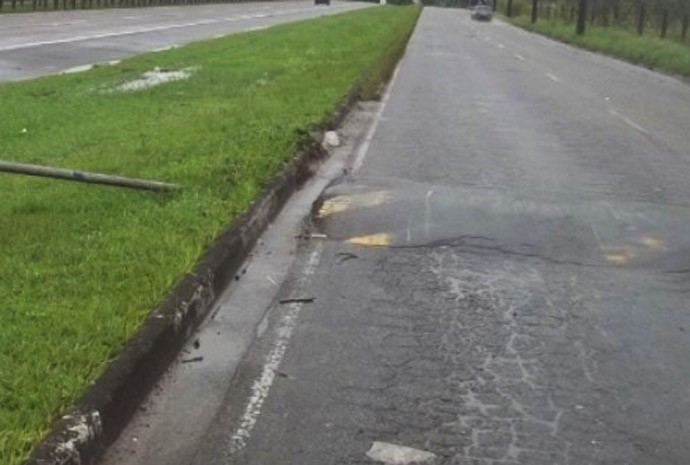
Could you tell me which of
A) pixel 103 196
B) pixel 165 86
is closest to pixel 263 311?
pixel 103 196

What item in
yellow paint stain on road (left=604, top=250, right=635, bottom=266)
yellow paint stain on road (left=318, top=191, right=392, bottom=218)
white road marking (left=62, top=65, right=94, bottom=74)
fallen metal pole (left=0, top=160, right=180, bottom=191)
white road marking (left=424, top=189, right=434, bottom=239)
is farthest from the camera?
white road marking (left=62, top=65, right=94, bottom=74)

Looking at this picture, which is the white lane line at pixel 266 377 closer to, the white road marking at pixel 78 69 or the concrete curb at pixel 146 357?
the concrete curb at pixel 146 357

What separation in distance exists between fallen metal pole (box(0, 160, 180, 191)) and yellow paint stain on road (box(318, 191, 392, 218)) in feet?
4.27

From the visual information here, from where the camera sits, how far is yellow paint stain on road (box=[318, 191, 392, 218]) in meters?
8.94

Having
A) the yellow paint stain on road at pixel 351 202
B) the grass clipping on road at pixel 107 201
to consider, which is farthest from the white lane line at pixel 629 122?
the yellow paint stain on road at pixel 351 202

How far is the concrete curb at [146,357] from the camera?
Answer: 152 inches

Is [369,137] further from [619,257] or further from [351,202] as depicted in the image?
[619,257]

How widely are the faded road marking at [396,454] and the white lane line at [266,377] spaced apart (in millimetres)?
524

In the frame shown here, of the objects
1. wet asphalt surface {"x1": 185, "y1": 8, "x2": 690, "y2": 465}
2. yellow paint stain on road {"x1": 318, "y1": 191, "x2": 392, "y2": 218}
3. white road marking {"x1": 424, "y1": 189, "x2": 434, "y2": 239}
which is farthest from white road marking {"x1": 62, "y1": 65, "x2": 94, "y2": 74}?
white road marking {"x1": 424, "y1": 189, "x2": 434, "y2": 239}

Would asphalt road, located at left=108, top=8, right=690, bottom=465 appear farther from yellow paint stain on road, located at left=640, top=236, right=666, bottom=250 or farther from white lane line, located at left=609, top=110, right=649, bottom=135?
white lane line, located at left=609, top=110, right=649, bottom=135

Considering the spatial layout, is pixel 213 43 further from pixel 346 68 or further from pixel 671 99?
pixel 671 99

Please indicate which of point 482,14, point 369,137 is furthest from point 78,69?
point 482,14

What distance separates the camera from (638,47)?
38.0 meters

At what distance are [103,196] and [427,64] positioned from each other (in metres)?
21.1
